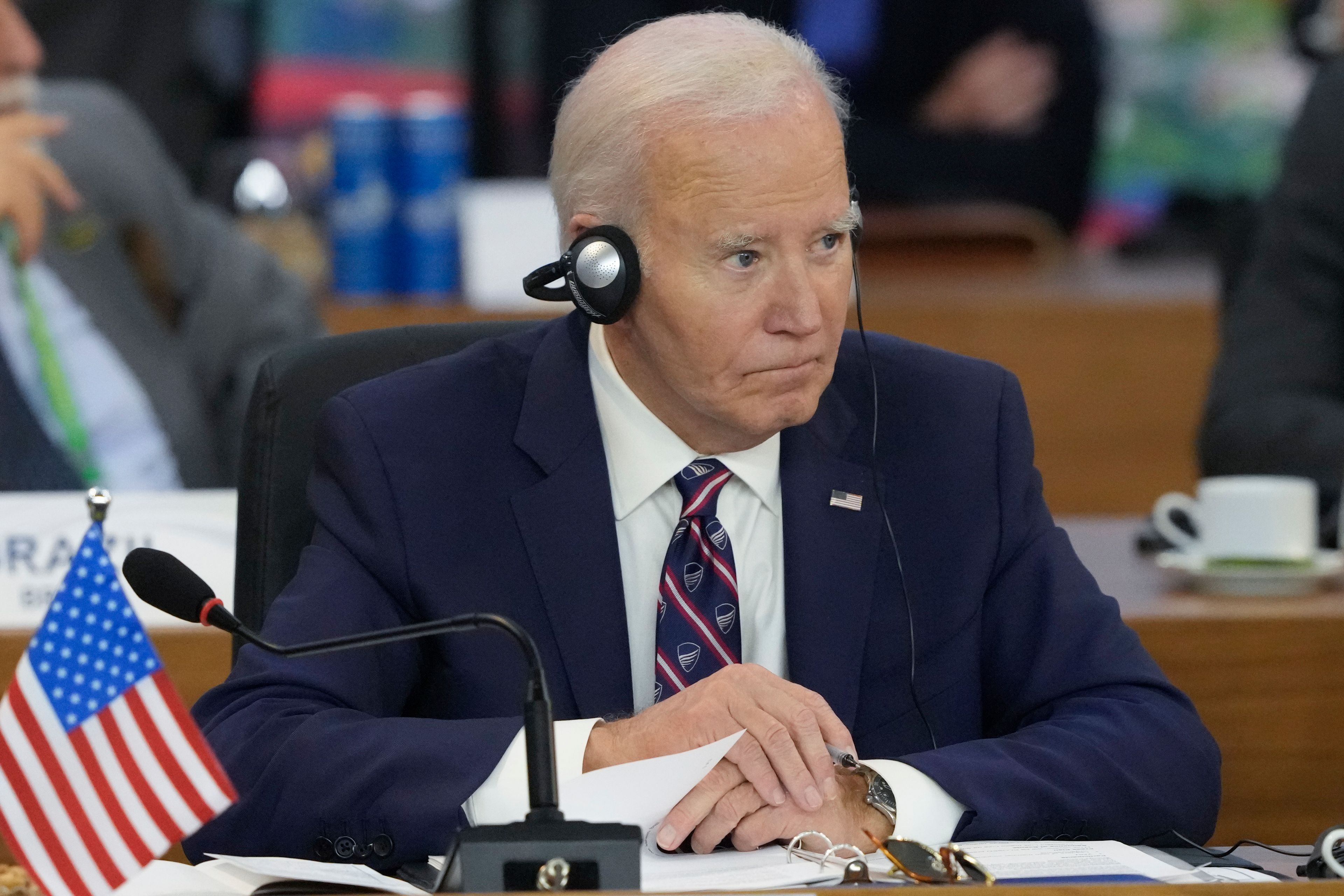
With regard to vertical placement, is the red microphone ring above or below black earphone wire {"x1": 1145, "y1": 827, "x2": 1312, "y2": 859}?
above

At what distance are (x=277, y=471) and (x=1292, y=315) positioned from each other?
1577 mm

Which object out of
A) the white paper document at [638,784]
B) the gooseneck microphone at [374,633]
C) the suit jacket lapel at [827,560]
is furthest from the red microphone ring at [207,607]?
the suit jacket lapel at [827,560]

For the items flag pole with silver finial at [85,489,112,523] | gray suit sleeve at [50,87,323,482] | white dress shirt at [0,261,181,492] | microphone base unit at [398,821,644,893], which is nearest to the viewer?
microphone base unit at [398,821,644,893]

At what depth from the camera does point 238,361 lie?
292cm

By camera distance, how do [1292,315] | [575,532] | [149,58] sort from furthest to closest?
[149,58] → [1292,315] → [575,532]

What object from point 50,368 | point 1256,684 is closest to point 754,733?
point 1256,684

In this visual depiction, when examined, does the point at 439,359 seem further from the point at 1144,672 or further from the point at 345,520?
the point at 1144,672

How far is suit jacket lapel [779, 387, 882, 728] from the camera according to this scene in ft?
5.53

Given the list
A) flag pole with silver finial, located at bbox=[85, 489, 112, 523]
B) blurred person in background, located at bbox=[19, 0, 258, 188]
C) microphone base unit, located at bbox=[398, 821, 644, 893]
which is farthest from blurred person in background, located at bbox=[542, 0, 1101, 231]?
microphone base unit, located at bbox=[398, 821, 644, 893]

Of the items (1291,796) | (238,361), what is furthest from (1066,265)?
(1291,796)

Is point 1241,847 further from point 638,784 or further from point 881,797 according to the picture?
point 638,784

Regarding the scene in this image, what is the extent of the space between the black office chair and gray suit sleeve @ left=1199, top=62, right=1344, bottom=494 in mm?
1377

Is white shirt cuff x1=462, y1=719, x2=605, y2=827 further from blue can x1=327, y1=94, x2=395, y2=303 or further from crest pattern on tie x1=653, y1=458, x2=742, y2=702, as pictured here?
blue can x1=327, y1=94, x2=395, y2=303

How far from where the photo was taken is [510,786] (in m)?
1.48
